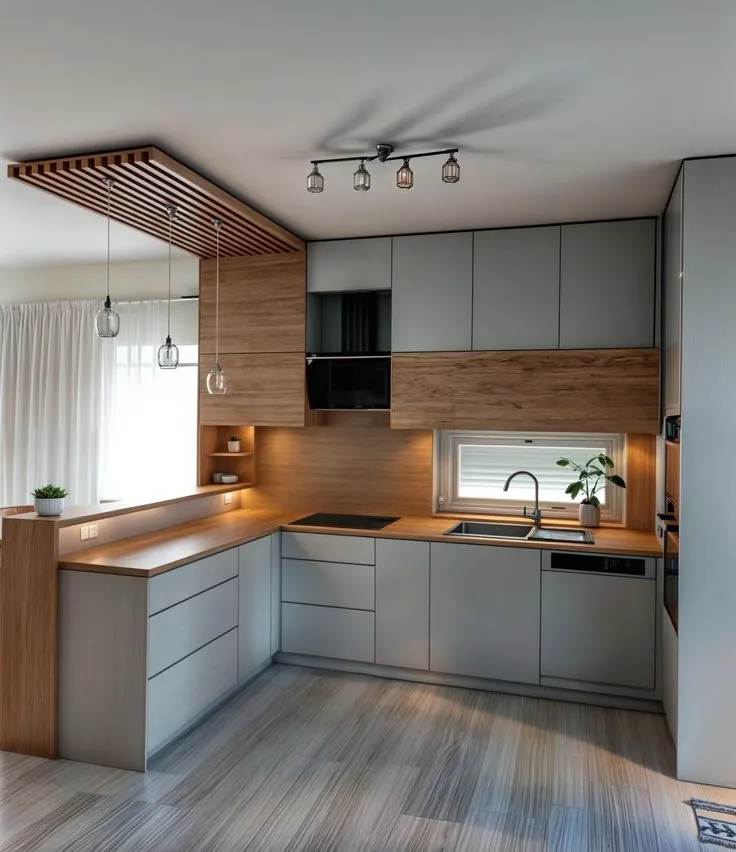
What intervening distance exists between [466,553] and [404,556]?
355 mm

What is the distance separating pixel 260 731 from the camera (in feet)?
10.5

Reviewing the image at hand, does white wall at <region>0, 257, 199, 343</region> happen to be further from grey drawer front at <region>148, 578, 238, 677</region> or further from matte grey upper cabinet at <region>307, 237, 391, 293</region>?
grey drawer front at <region>148, 578, 238, 677</region>

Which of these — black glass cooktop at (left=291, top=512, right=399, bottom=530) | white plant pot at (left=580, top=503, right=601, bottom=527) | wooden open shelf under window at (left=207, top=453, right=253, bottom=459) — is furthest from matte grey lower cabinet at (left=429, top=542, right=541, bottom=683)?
wooden open shelf under window at (left=207, top=453, right=253, bottom=459)

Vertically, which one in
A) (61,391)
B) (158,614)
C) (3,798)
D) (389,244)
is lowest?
(3,798)

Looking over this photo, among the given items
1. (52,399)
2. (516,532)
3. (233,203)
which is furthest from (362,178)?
(52,399)

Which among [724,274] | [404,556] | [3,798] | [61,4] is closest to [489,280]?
[724,274]

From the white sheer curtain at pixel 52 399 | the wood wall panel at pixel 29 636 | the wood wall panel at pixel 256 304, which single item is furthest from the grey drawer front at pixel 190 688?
the white sheer curtain at pixel 52 399

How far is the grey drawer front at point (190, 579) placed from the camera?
2.87 metres

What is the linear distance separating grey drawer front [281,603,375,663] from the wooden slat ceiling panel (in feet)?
7.26

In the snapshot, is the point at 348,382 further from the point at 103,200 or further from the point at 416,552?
the point at 103,200

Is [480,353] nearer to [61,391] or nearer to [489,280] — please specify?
[489,280]

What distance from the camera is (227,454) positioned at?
4598 mm

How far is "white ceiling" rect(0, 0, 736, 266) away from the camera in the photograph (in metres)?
1.88

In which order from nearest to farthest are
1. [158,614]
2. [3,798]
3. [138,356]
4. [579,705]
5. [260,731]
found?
1. [3,798]
2. [158,614]
3. [260,731]
4. [579,705]
5. [138,356]
